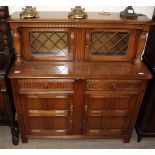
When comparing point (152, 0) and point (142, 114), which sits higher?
point (152, 0)

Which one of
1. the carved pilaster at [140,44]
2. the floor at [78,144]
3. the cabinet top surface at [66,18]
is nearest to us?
the cabinet top surface at [66,18]

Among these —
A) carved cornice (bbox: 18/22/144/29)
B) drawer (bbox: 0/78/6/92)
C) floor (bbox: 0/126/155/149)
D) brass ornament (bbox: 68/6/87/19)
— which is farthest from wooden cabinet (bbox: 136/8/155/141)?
drawer (bbox: 0/78/6/92)

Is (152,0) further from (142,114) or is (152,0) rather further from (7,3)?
(7,3)

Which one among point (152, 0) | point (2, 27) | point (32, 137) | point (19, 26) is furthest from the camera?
point (32, 137)

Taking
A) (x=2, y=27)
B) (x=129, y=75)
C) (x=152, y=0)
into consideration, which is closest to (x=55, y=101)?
(x=129, y=75)

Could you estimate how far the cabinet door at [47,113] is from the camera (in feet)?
5.38

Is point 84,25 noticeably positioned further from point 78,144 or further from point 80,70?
point 78,144

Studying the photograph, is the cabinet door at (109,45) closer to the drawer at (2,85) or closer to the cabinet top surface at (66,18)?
the cabinet top surface at (66,18)

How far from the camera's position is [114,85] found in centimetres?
159

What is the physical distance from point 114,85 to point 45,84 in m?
0.55

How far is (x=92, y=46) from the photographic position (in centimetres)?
169

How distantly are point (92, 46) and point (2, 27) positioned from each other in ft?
2.49

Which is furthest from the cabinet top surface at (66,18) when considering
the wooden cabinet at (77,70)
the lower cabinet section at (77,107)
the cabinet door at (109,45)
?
the lower cabinet section at (77,107)

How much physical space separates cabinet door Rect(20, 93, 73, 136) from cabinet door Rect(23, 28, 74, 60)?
336 millimetres
